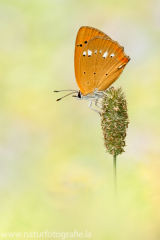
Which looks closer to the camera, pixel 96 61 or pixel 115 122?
pixel 115 122

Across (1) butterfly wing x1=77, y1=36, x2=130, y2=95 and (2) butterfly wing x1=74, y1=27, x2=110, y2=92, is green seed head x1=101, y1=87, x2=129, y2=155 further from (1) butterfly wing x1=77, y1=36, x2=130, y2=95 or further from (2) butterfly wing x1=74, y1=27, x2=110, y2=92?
(2) butterfly wing x1=74, y1=27, x2=110, y2=92

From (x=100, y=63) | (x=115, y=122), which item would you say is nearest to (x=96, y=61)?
(x=100, y=63)

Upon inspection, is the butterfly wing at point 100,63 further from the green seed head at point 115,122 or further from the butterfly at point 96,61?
the green seed head at point 115,122

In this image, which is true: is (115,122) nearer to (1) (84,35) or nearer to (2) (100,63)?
(2) (100,63)

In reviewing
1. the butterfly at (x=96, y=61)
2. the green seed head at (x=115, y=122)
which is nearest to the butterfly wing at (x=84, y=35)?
the butterfly at (x=96, y=61)

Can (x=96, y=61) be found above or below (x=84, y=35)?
below

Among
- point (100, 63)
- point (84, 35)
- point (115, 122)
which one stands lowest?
point (115, 122)

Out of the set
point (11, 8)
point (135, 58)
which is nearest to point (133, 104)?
point (135, 58)

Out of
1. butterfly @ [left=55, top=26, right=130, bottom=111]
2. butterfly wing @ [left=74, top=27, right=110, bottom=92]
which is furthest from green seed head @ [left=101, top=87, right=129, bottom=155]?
butterfly wing @ [left=74, top=27, right=110, bottom=92]
